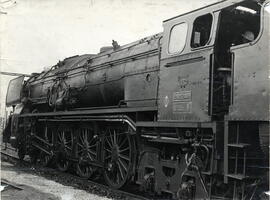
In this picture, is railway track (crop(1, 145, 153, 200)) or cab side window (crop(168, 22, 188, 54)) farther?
railway track (crop(1, 145, 153, 200))

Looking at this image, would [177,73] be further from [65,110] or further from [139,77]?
[65,110]

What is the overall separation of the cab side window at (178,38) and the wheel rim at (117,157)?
2270mm

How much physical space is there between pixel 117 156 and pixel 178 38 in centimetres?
317

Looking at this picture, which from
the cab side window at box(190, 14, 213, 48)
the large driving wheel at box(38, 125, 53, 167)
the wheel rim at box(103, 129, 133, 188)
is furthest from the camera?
the large driving wheel at box(38, 125, 53, 167)

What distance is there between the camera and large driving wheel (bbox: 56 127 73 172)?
11.1 meters

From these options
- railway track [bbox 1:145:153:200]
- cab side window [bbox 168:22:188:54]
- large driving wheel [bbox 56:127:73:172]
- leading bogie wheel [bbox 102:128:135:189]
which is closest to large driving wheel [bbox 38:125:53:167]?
railway track [bbox 1:145:153:200]

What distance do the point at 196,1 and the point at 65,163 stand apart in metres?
6.63

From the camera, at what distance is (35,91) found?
14367mm

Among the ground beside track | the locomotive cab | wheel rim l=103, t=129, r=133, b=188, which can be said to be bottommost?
the ground beside track

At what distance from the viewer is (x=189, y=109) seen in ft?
20.3

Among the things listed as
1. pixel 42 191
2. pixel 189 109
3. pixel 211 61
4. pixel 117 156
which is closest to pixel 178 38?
pixel 211 61

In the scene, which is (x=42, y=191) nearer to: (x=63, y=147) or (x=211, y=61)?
(x=63, y=147)

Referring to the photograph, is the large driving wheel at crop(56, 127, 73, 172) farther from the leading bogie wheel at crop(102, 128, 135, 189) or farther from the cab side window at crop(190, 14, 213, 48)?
the cab side window at crop(190, 14, 213, 48)

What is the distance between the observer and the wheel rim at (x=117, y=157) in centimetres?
823
